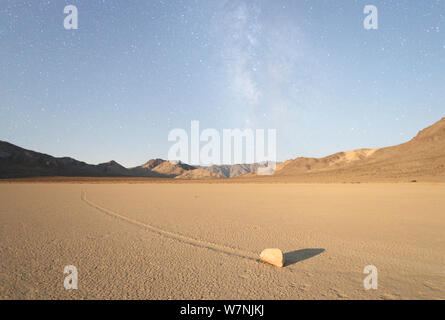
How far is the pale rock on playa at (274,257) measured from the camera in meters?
4.16

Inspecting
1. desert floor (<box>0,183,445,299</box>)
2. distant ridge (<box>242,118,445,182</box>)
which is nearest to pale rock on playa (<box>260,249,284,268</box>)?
desert floor (<box>0,183,445,299</box>)

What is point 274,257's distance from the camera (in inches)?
167

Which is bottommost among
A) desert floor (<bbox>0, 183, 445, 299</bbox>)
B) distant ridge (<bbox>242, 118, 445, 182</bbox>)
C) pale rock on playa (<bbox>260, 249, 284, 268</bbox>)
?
desert floor (<bbox>0, 183, 445, 299</bbox>)

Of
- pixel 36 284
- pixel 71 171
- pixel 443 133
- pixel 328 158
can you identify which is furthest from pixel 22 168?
pixel 443 133

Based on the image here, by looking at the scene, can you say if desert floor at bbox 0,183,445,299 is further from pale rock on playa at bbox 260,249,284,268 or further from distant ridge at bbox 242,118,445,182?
distant ridge at bbox 242,118,445,182

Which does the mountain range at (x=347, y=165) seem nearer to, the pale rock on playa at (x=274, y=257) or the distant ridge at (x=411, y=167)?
the distant ridge at (x=411, y=167)

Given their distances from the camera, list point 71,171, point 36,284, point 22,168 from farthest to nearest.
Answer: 1. point 71,171
2. point 22,168
3. point 36,284

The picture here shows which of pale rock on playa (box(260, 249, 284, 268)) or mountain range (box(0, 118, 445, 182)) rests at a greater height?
mountain range (box(0, 118, 445, 182))

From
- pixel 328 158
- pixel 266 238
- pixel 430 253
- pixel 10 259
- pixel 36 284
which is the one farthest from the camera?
pixel 328 158

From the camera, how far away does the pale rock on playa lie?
13.7ft

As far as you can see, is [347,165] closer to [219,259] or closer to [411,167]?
[411,167]

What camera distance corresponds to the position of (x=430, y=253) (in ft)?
16.2
